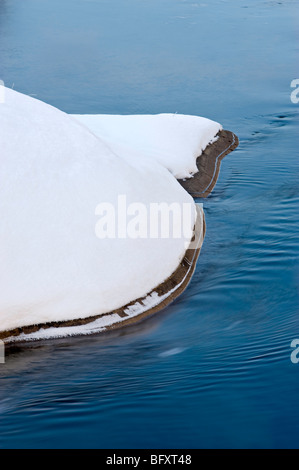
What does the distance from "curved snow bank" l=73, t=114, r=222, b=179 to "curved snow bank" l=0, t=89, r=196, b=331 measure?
66cm

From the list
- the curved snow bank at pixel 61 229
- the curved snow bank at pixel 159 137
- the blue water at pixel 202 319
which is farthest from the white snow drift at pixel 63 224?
the curved snow bank at pixel 159 137

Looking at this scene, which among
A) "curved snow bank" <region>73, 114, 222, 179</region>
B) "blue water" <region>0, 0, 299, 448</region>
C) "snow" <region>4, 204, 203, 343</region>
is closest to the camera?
"blue water" <region>0, 0, 299, 448</region>

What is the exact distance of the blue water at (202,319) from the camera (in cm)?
293

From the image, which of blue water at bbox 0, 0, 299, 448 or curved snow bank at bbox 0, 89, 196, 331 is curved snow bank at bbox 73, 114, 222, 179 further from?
curved snow bank at bbox 0, 89, 196, 331

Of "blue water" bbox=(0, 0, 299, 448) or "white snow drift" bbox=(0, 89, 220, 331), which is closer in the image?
"blue water" bbox=(0, 0, 299, 448)

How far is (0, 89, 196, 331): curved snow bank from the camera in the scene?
3.49 m

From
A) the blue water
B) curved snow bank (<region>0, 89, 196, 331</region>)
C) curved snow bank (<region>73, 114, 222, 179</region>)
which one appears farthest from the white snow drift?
curved snow bank (<region>73, 114, 222, 179</region>)

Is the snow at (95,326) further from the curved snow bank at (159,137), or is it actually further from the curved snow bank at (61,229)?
the curved snow bank at (159,137)

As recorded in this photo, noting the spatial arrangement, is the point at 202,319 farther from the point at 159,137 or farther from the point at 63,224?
the point at 159,137

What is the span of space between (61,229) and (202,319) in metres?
0.98

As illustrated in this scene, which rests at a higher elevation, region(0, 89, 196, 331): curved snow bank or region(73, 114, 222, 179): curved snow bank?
region(73, 114, 222, 179): curved snow bank

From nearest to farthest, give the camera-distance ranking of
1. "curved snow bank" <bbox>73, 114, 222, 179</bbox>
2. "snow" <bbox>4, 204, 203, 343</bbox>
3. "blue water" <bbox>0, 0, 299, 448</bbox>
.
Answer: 1. "blue water" <bbox>0, 0, 299, 448</bbox>
2. "snow" <bbox>4, 204, 203, 343</bbox>
3. "curved snow bank" <bbox>73, 114, 222, 179</bbox>

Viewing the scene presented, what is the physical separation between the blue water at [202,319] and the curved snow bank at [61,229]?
22cm

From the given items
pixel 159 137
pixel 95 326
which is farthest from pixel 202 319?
pixel 159 137
